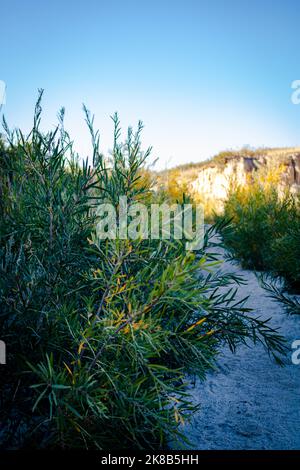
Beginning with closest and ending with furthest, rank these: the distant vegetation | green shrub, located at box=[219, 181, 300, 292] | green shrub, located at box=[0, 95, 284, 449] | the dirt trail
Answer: green shrub, located at box=[0, 95, 284, 449] < the dirt trail < the distant vegetation < green shrub, located at box=[219, 181, 300, 292]

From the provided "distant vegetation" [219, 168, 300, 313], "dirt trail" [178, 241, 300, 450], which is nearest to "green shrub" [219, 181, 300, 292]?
"distant vegetation" [219, 168, 300, 313]

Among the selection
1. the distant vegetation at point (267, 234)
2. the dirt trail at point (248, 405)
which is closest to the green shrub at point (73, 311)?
the dirt trail at point (248, 405)

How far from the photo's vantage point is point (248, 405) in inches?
90.9

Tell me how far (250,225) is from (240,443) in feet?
14.5

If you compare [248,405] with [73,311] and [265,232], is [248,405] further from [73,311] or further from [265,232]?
[265,232]

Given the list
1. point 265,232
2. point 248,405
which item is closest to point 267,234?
point 265,232

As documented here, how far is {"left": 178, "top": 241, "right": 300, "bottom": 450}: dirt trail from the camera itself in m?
1.91

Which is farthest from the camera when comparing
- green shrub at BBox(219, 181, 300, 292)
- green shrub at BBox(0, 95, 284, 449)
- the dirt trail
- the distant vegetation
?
green shrub at BBox(219, 181, 300, 292)

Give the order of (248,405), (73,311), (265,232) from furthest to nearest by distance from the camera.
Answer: (265,232)
(248,405)
(73,311)

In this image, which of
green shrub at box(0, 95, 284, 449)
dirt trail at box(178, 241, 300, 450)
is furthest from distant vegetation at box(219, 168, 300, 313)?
green shrub at box(0, 95, 284, 449)

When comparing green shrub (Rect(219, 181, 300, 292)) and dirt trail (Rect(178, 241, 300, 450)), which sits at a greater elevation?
green shrub (Rect(219, 181, 300, 292))

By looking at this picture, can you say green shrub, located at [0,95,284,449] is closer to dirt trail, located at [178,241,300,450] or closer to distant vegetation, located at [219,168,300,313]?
dirt trail, located at [178,241,300,450]

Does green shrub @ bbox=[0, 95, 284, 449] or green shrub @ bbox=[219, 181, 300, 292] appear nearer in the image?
green shrub @ bbox=[0, 95, 284, 449]

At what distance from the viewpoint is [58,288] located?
1.32 meters
